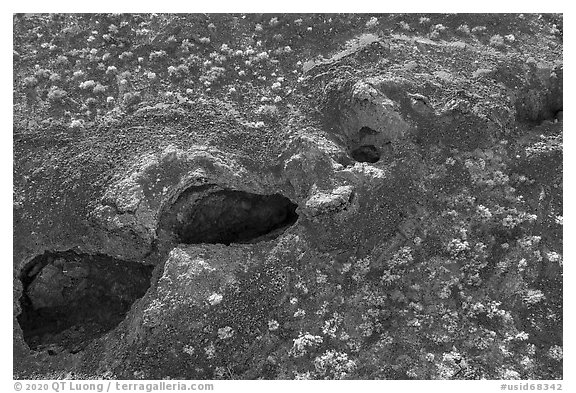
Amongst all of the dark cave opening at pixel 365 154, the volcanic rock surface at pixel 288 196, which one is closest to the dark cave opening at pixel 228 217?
the volcanic rock surface at pixel 288 196

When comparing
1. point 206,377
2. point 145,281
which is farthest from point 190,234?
point 206,377

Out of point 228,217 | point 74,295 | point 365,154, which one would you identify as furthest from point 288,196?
point 74,295

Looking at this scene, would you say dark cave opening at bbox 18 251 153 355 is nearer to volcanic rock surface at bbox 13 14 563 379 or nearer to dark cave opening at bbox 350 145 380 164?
volcanic rock surface at bbox 13 14 563 379

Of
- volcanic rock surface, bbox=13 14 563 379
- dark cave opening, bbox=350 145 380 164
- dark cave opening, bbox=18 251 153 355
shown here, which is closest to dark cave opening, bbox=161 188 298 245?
volcanic rock surface, bbox=13 14 563 379

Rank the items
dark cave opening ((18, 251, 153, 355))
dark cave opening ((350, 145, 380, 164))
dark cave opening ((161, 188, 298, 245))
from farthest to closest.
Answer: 1. dark cave opening ((350, 145, 380, 164))
2. dark cave opening ((161, 188, 298, 245))
3. dark cave opening ((18, 251, 153, 355))

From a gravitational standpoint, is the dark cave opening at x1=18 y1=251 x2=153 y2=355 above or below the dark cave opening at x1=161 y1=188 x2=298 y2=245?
below

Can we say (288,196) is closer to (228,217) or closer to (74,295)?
(228,217)

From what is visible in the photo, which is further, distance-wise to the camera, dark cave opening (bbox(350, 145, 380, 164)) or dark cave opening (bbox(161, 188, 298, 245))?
dark cave opening (bbox(350, 145, 380, 164))
